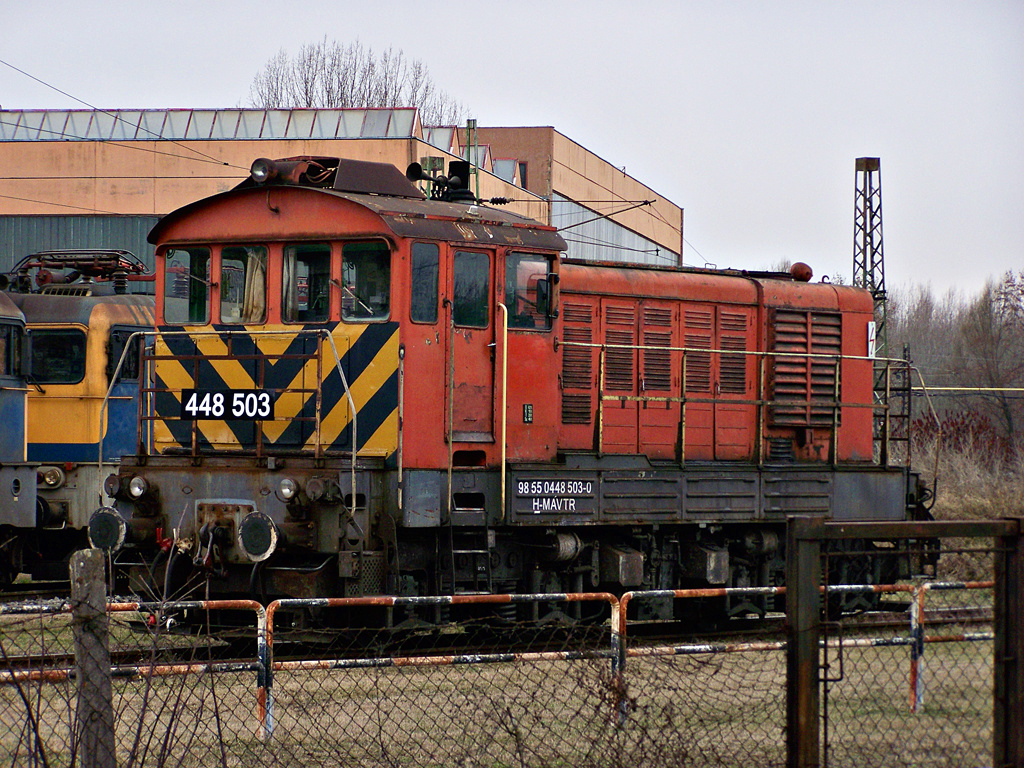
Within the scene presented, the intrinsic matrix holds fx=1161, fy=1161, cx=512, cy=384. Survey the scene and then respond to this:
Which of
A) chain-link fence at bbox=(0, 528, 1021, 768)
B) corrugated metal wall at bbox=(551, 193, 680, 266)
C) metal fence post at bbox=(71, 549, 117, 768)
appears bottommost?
chain-link fence at bbox=(0, 528, 1021, 768)

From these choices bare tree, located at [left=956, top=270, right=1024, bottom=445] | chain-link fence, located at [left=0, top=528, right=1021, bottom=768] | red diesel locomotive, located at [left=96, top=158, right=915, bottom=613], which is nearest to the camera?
chain-link fence, located at [left=0, top=528, right=1021, bottom=768]

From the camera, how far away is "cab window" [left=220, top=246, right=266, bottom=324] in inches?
408

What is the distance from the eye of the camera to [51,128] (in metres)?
34.0

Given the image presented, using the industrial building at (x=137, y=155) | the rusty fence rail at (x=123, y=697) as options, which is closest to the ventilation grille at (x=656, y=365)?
the rusty fence rail at (x=123, y=697)

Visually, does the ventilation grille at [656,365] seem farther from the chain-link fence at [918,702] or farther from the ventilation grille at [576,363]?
the chain-link fence at [918,702]

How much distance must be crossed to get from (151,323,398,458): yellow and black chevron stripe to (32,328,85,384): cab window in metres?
5.72

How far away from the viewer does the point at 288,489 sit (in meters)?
9.33

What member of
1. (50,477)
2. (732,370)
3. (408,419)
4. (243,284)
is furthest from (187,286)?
(50,477)

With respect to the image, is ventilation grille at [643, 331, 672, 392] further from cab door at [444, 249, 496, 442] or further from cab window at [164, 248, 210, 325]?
cab window at [164, 248, 210, 325]

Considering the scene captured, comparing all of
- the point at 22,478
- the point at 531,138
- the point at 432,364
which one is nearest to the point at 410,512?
the point at 432,364

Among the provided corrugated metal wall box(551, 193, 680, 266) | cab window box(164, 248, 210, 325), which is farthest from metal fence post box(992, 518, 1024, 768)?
corrugated metal wall box(551, 193, 680, 266)

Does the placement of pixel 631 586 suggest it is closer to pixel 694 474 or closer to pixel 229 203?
pixel 694 474

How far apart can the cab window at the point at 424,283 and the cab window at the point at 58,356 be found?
7947 mm

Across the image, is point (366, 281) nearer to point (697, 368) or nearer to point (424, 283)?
point (424, 283)
